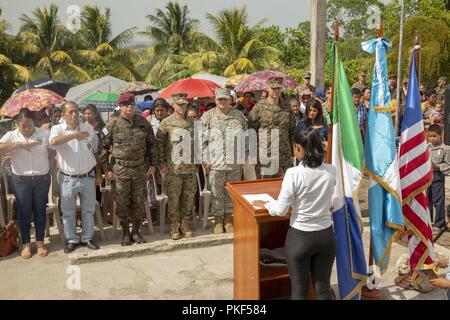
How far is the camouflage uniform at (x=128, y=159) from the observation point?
18.5 ft

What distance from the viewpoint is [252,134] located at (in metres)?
6.48

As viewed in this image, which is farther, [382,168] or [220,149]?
[220,149]

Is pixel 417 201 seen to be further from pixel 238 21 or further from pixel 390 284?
pixel 238 21

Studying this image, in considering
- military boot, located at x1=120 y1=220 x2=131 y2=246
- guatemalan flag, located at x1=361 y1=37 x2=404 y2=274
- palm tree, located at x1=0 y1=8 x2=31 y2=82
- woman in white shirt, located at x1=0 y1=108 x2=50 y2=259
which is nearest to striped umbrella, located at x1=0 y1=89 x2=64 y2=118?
woman in white shirt, located at x1=0 y1=108 x2=50 y2=259

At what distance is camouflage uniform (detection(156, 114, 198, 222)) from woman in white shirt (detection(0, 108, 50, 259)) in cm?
140

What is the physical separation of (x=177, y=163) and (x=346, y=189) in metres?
2.58

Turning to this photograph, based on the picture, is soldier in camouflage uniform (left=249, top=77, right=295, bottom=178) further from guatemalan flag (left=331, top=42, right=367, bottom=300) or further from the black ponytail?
the black ponytail

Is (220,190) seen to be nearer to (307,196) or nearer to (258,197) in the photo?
(258,197)

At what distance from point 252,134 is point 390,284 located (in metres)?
2.69

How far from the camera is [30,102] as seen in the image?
6539mm

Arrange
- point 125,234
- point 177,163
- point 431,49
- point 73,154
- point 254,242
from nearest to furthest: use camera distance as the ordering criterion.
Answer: point 254,242, point 73,154, point 125,234, point 177,163, point 431,49

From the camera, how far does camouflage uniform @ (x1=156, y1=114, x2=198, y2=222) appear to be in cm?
598

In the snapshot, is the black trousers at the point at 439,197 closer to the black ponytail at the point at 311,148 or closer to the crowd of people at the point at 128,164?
the crowd of people at the point at 128,164

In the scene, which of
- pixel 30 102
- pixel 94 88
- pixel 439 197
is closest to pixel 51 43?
pixel 94 88
